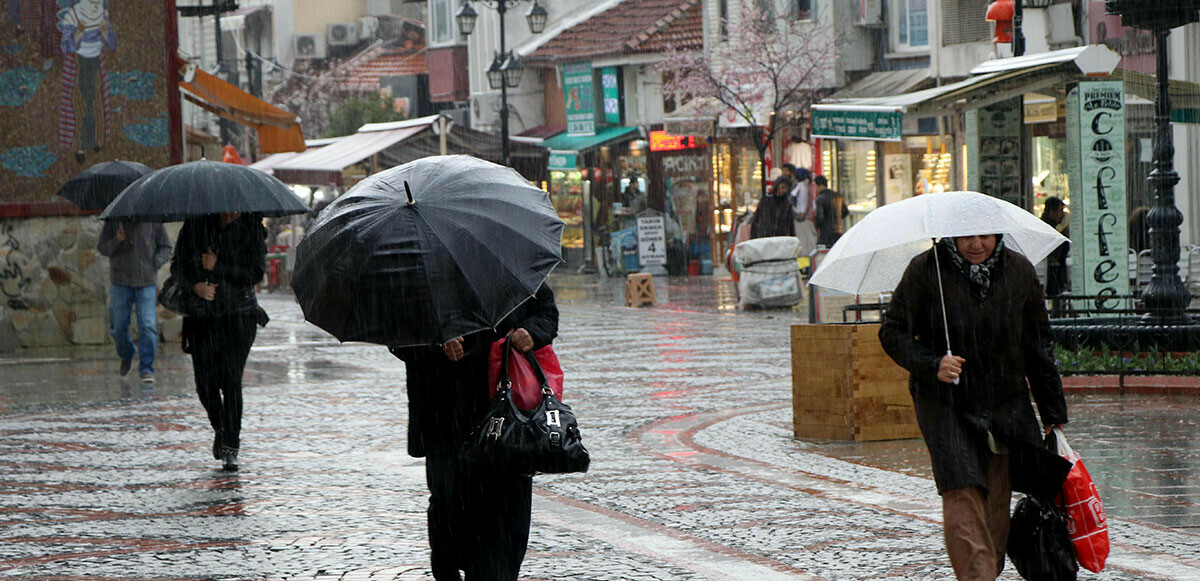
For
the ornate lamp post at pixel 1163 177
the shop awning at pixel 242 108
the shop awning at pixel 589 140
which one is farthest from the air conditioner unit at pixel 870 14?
the ornate lamp post at pixel 1163 177

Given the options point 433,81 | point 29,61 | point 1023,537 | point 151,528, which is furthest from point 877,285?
point 433,81

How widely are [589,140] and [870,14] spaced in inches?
372

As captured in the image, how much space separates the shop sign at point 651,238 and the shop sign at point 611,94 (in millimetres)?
8672

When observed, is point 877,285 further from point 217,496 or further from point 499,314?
point 217,496

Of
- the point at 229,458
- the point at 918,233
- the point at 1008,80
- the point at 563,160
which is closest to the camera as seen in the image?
the point at 918,233

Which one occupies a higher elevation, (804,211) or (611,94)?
(611,94)

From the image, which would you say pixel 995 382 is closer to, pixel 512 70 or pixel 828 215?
pixel 828 215

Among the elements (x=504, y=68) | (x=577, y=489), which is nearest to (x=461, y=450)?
(x=577, y=489)

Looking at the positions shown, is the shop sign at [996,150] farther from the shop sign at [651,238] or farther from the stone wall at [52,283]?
the shop sign at [651,238]

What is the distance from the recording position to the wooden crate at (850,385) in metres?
11.0

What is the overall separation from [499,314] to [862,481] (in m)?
4.53

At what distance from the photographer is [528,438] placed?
5.59m

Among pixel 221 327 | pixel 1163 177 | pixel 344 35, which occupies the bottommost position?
pixel 221 327

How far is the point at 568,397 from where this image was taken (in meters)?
14.3
